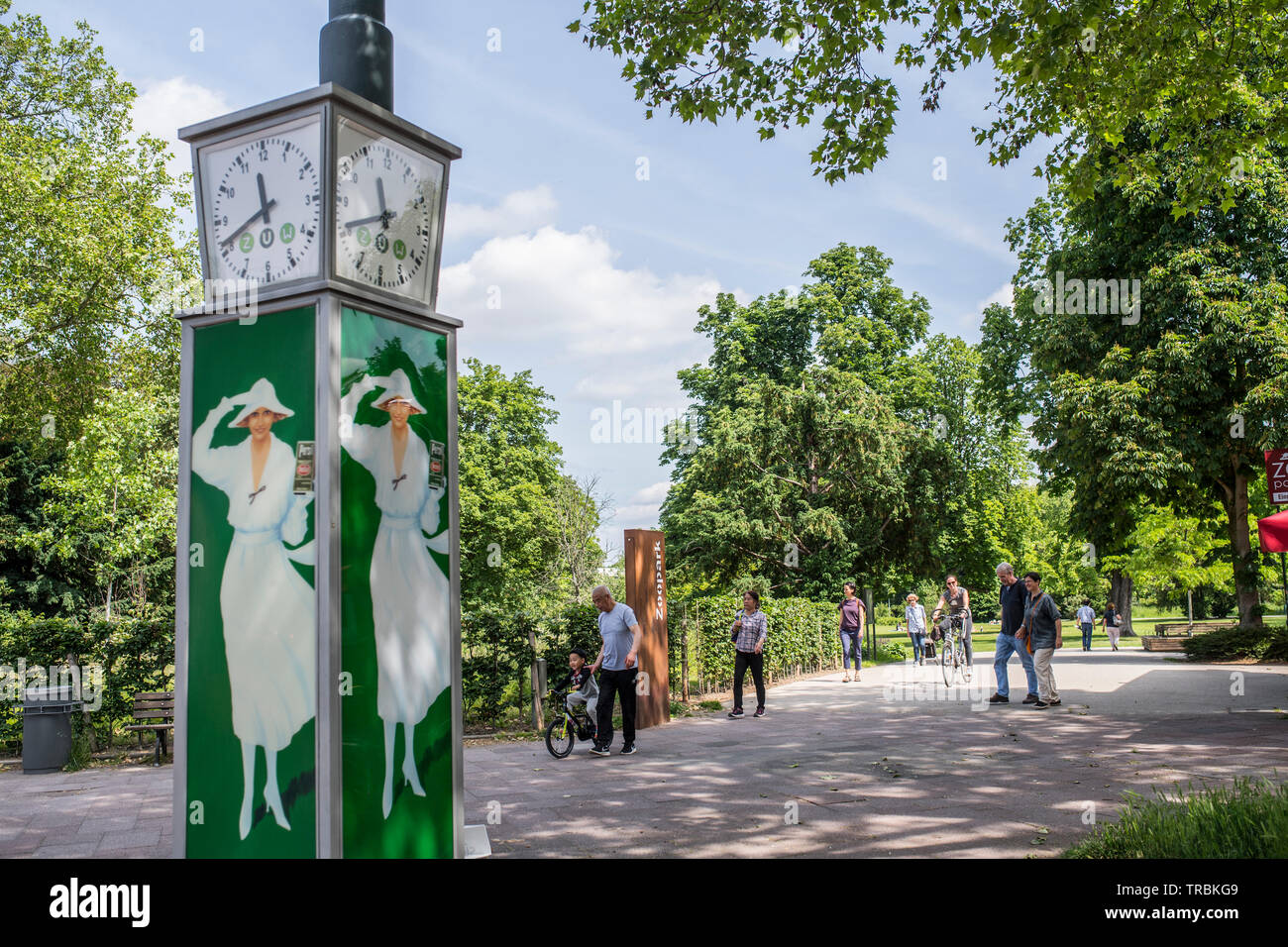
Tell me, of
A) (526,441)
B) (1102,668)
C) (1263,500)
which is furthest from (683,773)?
(526,441)

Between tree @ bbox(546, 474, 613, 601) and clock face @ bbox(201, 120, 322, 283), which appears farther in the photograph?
tree @ bbox(546, 474, 613, 601)

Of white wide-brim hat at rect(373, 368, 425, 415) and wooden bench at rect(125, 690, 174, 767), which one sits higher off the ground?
white wide-brim hat at rect(373, 368, 425, 415)

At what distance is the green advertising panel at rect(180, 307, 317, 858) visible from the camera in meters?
4.87

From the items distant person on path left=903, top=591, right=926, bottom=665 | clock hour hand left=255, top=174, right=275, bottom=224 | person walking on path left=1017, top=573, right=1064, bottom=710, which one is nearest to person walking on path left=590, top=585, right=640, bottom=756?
person walking on path left=1017, top=573, right=1064, bottom=710

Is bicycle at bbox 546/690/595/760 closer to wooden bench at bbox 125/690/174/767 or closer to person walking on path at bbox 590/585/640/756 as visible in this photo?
person walking on path at bbox 590/585/640/756

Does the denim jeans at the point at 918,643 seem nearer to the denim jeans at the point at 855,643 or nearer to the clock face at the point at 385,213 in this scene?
the denim jeans at the point at 855,643

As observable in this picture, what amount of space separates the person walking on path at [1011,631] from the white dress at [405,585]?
1078 centimetres

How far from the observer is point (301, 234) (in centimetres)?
504

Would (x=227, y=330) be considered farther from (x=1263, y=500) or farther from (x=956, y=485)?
(x=1263, y=500)

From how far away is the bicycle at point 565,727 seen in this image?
11.2 meters

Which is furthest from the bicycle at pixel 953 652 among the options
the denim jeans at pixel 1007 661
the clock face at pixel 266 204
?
the clock face at pixel 266 204

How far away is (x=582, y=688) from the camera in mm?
11742

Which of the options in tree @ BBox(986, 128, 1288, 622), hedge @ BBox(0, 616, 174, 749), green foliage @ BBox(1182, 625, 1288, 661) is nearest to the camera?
hedge @ BBox(0, 616, 174, 749)
